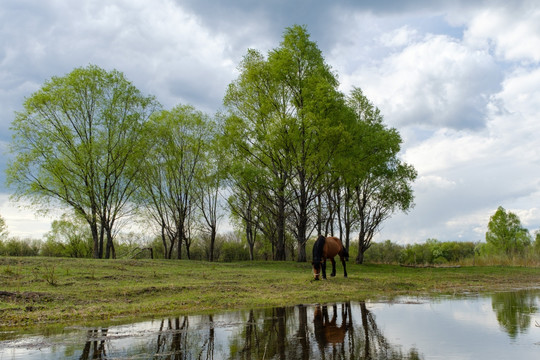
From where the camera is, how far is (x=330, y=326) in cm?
791

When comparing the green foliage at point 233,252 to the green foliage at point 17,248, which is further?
the green foliage at point 233,252

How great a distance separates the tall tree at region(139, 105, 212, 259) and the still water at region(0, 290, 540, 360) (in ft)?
114

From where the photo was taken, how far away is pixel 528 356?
5434 mm

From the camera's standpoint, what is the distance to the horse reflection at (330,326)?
659 cm

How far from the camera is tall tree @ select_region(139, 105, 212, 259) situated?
141 ft

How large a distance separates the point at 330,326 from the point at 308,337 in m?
1.20

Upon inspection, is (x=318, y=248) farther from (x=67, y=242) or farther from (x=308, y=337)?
(x=67, y=242)

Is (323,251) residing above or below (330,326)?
above

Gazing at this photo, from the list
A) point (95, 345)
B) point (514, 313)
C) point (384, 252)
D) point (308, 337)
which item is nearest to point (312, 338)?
point (308, 337)

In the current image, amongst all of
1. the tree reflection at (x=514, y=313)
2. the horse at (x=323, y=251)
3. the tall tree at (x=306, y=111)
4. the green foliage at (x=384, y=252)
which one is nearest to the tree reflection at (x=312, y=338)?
the tree reflection at (x=514, y=313)

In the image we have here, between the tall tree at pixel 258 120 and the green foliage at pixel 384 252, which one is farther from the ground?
the tall tree at pixel 258 120

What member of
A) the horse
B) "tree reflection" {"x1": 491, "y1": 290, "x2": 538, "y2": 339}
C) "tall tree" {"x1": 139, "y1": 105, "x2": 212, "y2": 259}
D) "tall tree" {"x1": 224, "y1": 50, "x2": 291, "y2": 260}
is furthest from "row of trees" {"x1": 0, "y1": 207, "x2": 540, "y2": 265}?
"tree reflection" {"x1": 491, "y1": 290, "x2": 538, "y2": 339}

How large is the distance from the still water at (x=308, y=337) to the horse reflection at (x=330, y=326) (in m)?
0.02

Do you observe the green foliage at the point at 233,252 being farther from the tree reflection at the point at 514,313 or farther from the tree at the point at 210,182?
the tree reflection at the point at 514,313
